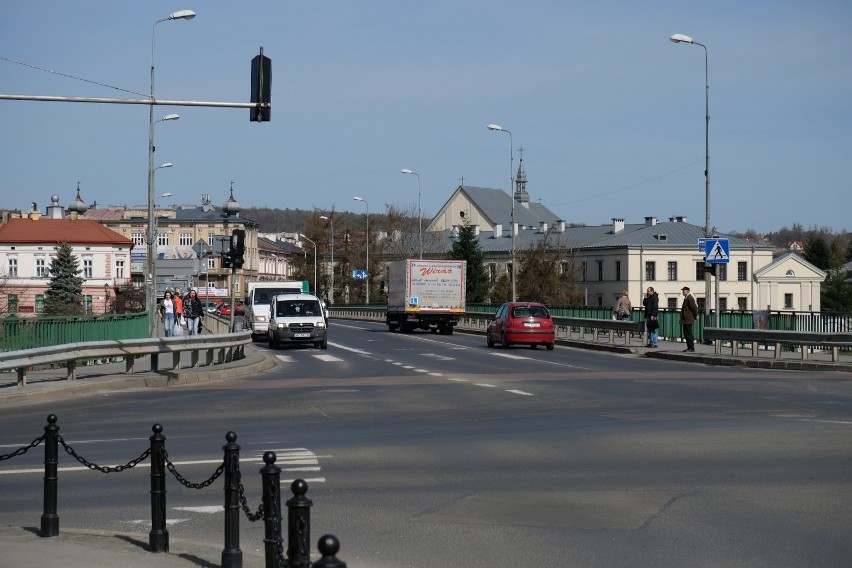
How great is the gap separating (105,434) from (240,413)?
3289 millimetres

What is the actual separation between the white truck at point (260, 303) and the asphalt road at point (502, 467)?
2584cm

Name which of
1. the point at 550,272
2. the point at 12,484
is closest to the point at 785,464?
the point at 12,484

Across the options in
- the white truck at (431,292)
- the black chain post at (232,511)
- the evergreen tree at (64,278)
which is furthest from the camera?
the evergreen tree at (64,278)

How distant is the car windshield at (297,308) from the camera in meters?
41.7

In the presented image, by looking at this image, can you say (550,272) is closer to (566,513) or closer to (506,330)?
(506,330)

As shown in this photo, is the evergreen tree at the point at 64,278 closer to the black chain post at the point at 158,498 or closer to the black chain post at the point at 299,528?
the black chain post at the point at 158,498

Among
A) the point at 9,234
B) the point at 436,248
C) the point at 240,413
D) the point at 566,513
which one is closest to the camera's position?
the point at 566,513

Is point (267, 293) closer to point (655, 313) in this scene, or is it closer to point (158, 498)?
point (655, 313)

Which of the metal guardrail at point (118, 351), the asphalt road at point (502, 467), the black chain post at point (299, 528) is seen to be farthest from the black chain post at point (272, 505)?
the metal guardrail at point (118, 351)

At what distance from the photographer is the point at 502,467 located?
1155 cm

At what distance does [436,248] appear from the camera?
13350 centimetres

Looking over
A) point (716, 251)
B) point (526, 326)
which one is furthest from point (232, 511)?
point (526, 326)

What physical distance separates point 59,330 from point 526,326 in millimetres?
18651

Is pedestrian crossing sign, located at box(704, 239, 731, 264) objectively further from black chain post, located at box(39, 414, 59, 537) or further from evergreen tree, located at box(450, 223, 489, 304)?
evergreen tree, located at box(450, 223, 489, 304)
